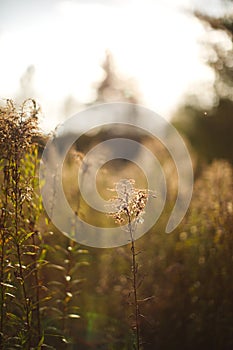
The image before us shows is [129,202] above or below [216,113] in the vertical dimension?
below

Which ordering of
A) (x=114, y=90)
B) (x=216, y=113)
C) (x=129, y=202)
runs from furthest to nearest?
(x=114, y=90) < (x=216, y=113) < (x=129, y=202)

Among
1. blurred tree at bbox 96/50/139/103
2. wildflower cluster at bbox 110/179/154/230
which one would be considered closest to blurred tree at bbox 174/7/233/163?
blurred tree at bbox 96/50/139/103

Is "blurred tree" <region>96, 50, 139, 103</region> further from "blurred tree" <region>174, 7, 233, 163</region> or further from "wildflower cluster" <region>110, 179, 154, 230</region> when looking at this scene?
"wildflower cluster" <region>110, 179, 154, 230</region>

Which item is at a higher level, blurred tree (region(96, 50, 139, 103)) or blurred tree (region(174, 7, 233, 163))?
blurred tree (region(96, 50, 139, 103))

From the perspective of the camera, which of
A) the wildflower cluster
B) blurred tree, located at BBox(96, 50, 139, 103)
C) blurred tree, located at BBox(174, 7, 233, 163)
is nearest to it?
the wildflower cluster

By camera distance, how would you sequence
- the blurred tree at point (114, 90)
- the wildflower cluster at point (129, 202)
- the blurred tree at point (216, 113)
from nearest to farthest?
the wildflower cluster at point (129, 202)
the blurred tree at point (216, 113)
the blurred tree at point (114, 90)

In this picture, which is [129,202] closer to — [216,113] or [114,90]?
[216,113]

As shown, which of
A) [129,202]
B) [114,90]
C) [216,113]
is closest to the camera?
[129,202]

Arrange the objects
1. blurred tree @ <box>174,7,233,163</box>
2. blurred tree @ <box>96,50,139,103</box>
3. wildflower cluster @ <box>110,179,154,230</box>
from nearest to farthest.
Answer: wildflower cluster @ <box>110,179,154,230</box>, blurred tree @ <box>174,7,233,163</box>, blurred tree @ <box>96,50,139,103</box>

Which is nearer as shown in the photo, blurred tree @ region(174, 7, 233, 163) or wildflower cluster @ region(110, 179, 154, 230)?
wildflower cluster @ region(110, 179, 154, 230)

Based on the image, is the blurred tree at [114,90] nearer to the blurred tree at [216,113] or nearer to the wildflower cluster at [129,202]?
the blurred tree at [216,113]

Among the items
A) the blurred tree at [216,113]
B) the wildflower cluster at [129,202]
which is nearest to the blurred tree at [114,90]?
the blurred tree at [216,113]

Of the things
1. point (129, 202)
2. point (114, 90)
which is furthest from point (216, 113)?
point (129, 202)

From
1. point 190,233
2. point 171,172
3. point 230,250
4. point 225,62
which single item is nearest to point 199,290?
point 230,250
